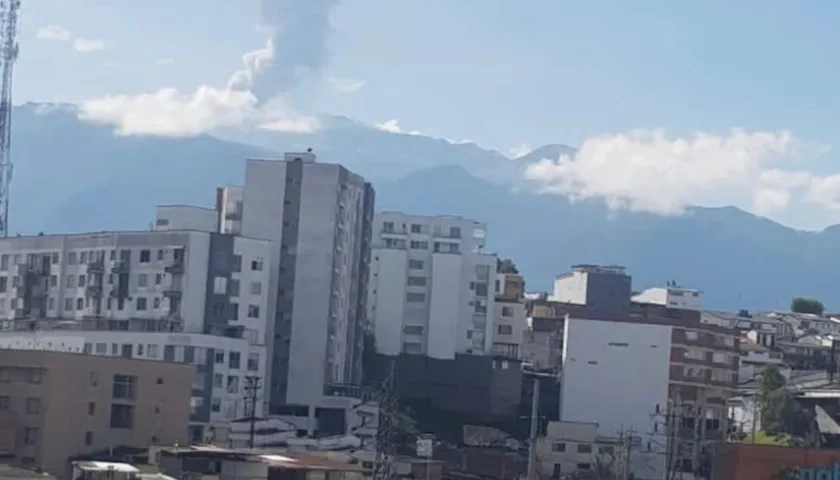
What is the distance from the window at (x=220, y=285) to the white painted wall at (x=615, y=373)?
1493 cm

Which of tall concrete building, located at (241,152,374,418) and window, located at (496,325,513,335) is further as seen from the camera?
window, located at (496,325,513,335)

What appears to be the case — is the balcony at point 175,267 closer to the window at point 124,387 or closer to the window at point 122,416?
the window at point 124,387

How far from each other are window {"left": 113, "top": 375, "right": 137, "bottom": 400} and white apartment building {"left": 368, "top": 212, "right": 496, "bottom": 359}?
3120cm

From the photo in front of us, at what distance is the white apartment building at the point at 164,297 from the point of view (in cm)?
6216

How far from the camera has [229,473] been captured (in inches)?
1566

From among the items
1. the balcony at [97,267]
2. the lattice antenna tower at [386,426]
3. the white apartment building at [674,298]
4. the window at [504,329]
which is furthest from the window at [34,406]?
the white apartment building at [674,298]

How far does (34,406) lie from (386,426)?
605 inches

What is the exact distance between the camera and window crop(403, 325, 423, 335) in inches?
3091

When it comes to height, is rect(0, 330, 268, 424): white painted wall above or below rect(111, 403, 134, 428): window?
above

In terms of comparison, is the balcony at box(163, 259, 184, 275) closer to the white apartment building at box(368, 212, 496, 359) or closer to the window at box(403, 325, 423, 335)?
the white apartment building at box(368, 212, 496, 359)

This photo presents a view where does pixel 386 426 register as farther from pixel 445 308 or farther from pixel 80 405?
pixel 445 308

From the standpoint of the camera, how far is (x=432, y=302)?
258 feet

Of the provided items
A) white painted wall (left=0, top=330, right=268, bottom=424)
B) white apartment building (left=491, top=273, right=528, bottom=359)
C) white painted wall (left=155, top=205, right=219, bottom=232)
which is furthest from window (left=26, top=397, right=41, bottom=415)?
white apartment building (left=491, top=273, right=528, bottom=359)

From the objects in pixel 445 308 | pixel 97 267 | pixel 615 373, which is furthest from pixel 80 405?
pixel 445 308
